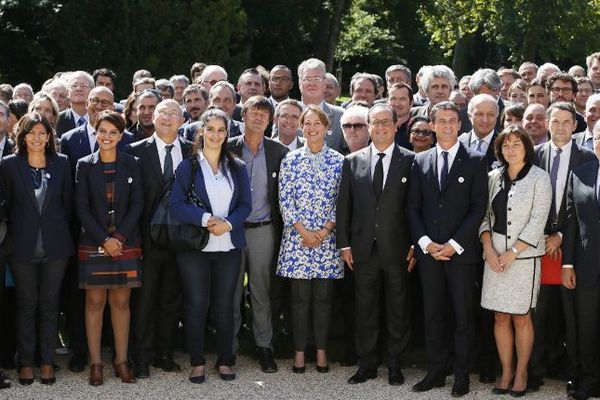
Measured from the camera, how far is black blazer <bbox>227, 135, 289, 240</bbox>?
25.8ft

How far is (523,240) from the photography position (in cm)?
702

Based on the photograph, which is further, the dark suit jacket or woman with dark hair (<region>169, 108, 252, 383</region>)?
the dark suit jacket

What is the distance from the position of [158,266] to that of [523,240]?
2.86m

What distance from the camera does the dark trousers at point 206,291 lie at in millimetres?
7449

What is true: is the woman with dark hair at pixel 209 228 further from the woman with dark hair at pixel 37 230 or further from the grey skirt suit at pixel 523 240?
the grey skirt suit at pixel 523 240

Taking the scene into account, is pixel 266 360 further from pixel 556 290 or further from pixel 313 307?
pixel 556 290

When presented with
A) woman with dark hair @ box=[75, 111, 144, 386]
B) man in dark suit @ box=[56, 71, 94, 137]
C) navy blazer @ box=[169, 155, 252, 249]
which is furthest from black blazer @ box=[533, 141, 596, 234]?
man in dark suit @ box=[56, 71, 94, 137]

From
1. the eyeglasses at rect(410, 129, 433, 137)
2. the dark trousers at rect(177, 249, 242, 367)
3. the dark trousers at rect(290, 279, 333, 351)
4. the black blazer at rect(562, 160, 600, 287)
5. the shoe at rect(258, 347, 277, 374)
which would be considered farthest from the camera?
the eyeglasses at rect(410, 129, 433, 137)

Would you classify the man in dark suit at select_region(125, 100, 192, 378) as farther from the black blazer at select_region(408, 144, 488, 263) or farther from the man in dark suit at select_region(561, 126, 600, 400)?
the man in dark suit at select_region(561, 126, 600, 400)

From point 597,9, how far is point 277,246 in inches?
1046

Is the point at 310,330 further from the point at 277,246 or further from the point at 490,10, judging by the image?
the point at 490,10

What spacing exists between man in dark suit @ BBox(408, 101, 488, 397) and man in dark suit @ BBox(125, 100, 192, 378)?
192 centimetres

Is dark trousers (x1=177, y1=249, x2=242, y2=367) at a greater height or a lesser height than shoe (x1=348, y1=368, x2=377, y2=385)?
greater

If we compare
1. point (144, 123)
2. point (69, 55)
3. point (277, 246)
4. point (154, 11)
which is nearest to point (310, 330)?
point (277, 246)
